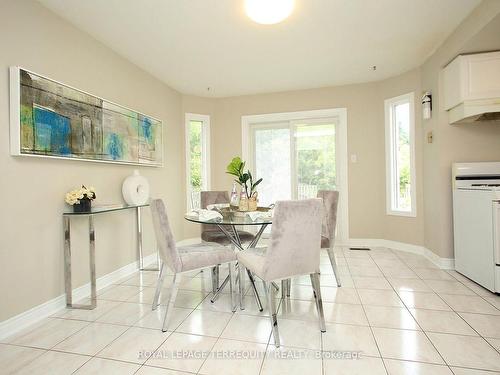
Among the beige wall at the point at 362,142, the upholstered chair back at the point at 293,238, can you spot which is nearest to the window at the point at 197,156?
the beige wall at the point at 362,142

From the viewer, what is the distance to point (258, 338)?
1.77 m

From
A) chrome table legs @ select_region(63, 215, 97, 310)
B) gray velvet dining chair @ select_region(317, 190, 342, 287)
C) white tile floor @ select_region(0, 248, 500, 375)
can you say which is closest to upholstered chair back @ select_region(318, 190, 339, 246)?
gray velvet dining chair @ select_region(317, 190, 342, 287)

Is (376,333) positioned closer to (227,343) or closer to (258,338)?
(258,338)

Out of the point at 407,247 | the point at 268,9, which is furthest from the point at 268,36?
the point at 407,247

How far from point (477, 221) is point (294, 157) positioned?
2507mm

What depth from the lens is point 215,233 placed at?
9.39 ft

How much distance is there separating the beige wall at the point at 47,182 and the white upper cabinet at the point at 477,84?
357 cm

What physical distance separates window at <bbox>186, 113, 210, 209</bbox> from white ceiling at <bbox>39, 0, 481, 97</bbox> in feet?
2.72

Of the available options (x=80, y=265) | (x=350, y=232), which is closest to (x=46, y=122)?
(x=80, y=265)

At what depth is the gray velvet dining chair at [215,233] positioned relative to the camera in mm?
2484

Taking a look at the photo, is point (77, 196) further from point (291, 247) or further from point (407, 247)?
point (407, 247)

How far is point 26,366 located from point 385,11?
365cm

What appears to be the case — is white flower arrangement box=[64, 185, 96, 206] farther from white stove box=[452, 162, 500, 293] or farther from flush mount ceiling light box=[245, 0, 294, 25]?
white stove box=[452, 162, 500, 293]

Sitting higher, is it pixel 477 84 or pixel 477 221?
pixel 477 84
